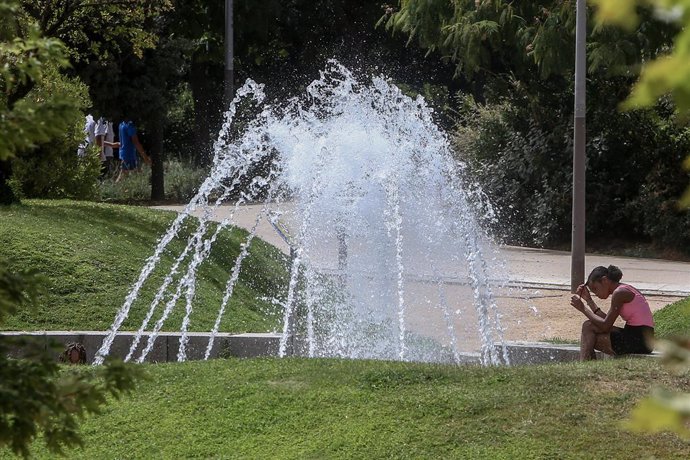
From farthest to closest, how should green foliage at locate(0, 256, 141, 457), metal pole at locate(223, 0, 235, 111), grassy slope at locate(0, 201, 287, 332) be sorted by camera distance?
metal pole at locate(223, 0, 235, 111) < grassy slope at locate(0, 201, 287, 332) < green foliage at locate(0, 256, 141, 457)

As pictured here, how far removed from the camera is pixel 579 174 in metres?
12.9

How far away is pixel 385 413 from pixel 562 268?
442 inches

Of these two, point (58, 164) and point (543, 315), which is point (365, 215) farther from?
point (58, 164)

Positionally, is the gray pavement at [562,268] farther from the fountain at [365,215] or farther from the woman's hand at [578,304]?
the woman's hand at [578,304]

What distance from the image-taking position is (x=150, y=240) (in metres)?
12.5

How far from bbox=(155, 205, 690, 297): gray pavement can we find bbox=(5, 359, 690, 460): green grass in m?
7.88

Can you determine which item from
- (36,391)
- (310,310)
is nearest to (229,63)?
(310,310)

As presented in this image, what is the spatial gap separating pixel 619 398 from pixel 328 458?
1.44m

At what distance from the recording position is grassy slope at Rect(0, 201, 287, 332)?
33.0 feet

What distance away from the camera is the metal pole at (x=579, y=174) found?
1280 centimetres

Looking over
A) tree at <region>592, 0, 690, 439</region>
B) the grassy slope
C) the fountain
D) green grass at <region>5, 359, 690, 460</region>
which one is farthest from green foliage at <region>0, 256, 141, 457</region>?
the grassy slope

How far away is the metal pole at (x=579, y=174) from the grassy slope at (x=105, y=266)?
10.3ft

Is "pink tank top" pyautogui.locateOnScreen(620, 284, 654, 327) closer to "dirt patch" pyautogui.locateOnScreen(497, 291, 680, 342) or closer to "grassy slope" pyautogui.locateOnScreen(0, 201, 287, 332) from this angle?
"dirt patch" pyautogui.locateOnScreen(497, 291, 680, 342)

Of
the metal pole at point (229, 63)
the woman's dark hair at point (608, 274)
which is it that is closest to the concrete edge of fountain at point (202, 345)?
the woman's dark hair at point (608, 274)
